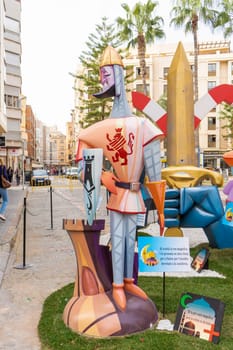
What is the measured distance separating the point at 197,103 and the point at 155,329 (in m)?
5.00

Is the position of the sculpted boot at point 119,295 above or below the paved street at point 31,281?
above

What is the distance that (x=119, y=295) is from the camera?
383 cm

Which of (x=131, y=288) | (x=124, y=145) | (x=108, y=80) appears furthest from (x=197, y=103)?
(x=131, y=288)

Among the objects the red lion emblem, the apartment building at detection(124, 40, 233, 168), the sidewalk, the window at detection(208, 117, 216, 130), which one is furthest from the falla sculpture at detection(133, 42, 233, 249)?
the window at detection(208, 117, 216, 130)

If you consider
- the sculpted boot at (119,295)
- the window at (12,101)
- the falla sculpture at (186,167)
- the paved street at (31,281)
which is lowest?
the paved street at (31,281)

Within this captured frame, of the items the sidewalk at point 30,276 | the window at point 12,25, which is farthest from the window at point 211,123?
the sidewalk at point 30,276

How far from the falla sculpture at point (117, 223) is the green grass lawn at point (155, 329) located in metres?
0.13

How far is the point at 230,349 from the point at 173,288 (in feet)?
5.57

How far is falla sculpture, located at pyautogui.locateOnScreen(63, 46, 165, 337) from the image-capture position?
3734 millimetres

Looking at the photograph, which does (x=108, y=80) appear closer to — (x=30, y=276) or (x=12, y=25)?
(x=30, y=276)

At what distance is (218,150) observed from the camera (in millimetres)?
49875

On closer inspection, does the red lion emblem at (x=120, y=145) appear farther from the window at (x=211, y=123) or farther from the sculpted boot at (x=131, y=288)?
the window at (x=211, y=123)

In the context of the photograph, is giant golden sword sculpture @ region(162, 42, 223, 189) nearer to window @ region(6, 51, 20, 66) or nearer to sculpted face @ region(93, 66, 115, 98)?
sculpted face @ region(93, 66, 115, 98)

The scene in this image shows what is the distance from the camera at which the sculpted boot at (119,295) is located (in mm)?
3766
